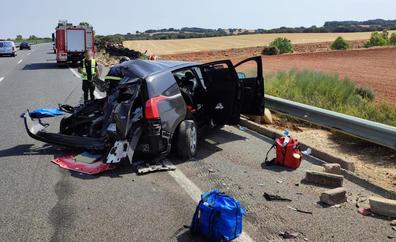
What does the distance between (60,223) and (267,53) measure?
155 feet

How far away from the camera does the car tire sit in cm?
719

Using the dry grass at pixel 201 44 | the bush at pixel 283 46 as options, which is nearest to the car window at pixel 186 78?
the bush at pixel 283 46

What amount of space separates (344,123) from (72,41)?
2504 cm

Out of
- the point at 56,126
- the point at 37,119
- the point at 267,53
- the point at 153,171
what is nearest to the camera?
the point at 153,171

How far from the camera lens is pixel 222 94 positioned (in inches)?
318

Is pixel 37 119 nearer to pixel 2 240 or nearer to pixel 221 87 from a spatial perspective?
pixel 221 87

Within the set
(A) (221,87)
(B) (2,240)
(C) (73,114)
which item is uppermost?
(A) (221,87)

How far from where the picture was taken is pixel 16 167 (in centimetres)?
692

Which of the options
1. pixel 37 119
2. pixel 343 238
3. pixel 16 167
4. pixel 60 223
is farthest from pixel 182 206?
pixel 37 119

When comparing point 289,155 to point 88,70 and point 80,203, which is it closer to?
point 80,203

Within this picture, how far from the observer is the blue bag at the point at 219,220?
14.2 feet

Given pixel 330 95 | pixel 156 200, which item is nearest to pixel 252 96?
pixel 156 200

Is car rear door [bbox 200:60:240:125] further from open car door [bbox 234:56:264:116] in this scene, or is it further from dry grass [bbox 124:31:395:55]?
dry grass [bbox 124:31:395:55]

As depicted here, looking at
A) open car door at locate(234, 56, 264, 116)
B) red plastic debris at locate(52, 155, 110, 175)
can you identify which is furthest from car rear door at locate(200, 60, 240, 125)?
red plastic debris at locate(52, 155, 110, 175)
